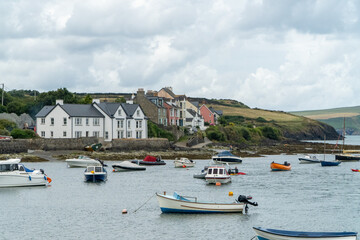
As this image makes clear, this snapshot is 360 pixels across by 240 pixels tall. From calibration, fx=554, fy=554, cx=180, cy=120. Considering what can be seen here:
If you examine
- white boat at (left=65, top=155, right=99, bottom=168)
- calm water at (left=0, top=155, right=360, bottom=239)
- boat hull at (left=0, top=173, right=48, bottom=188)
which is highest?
white boat at (left=65, top=155, right=99, bottom=168)

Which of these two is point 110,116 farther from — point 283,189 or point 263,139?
point 263,139

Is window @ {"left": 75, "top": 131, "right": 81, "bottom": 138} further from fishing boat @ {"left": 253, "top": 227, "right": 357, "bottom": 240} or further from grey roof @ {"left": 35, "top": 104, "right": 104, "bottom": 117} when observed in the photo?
fishing boat @ {"left": 253, "top": 227, "right": 357, "bottom": 240}

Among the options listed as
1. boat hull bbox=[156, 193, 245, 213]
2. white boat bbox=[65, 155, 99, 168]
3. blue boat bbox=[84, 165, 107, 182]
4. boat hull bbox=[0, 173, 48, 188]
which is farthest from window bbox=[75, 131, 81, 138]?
boat hull bbox=[156, 193, 245, 213]

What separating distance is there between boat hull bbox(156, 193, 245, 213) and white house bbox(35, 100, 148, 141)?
56.7 m

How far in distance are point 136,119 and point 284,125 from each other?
9699cm

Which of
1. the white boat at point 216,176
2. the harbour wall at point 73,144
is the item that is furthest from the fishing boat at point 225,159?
the white boat at point 216,176

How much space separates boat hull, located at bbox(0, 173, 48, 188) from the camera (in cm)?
4975

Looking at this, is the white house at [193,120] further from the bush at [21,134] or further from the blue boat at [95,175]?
the blue boat at [95,175]

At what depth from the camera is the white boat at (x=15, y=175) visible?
49688 millimetres

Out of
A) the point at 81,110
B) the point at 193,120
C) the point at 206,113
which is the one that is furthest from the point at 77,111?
the point at 206,113

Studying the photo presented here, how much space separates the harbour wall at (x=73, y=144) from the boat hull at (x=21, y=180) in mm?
31010

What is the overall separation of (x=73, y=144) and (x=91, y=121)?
7.45 metres

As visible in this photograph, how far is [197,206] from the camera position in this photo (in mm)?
36531

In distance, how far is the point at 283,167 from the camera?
71.6 metres
